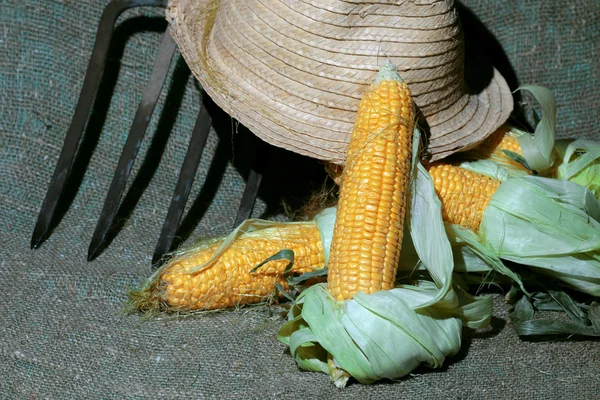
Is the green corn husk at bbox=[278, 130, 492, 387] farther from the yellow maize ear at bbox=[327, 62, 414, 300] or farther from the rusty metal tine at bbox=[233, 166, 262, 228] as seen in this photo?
the rusty metal tine at bbox=[233, 166, 262, 228]

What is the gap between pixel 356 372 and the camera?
51.9 inches

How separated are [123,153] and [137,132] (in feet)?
0.21

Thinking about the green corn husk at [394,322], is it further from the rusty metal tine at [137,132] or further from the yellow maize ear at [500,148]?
the rusty metal tine at [137,132]

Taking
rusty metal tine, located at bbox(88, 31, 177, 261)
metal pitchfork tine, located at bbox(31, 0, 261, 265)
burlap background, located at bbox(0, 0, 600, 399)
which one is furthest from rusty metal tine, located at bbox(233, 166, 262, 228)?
rusty metal tine, located at bbox(88, 31, 177, 261)

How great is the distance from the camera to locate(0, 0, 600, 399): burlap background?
137 cm

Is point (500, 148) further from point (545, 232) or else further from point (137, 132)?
point (137, 132)

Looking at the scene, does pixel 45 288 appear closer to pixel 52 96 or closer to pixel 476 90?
pixel 52 96

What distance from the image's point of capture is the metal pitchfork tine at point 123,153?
1.85 meters

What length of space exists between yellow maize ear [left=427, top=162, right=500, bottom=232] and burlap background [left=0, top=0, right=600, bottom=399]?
0.77ft

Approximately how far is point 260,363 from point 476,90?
87 centimetres

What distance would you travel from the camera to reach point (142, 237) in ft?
6.40

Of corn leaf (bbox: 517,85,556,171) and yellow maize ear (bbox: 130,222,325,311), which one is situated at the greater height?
corn leaf (bbox: 517,85,556,171)

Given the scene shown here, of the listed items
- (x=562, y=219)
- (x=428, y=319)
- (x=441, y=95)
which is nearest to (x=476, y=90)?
(x=441, y=95)

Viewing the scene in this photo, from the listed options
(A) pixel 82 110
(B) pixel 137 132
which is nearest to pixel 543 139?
(B) pixel 137 132
